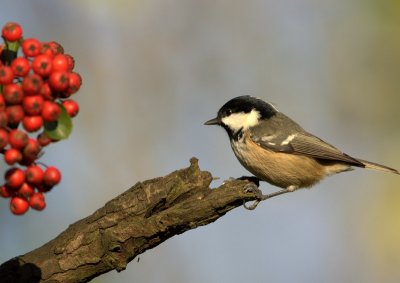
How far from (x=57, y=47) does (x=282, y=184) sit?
2820 millimetres

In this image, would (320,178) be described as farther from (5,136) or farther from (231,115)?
(5,136)

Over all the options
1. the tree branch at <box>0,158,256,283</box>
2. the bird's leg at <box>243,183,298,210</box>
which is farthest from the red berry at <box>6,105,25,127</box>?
the bird's leg at <box>243,183,298,210</box>

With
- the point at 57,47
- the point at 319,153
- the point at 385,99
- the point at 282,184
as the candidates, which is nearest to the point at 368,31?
the point at 385,99

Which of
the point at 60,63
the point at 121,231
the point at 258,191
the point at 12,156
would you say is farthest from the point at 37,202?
the point at 258,191

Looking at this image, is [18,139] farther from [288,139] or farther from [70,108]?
[288,139]

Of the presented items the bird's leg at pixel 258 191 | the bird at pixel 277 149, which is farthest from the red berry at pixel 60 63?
the bird at pixel 277 149

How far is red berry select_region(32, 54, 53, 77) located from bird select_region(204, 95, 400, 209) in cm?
260

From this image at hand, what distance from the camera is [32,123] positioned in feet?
5.04

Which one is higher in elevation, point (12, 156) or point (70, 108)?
point (70, 108)

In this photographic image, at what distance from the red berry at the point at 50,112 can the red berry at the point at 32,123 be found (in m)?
0.02

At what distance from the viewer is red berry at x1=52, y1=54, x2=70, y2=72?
1610 millimetres

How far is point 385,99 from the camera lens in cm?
489

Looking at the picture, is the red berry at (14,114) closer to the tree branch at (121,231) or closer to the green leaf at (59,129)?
the green leaf at (59,129)

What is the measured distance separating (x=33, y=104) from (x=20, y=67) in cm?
12
